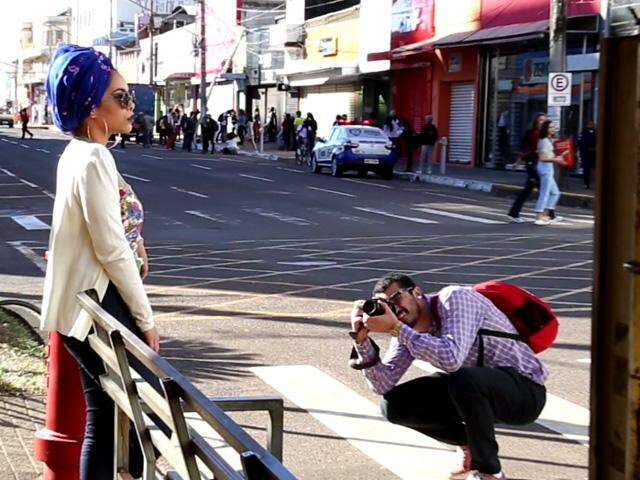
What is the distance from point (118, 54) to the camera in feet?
294

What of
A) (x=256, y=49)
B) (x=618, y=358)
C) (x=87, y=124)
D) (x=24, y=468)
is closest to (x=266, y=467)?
(x=618, y=358)

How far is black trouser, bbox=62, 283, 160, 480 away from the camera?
3.76m

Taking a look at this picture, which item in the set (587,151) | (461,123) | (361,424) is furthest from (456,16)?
(361,424)

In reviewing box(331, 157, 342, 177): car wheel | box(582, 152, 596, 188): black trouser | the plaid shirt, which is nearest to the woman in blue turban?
the plaid shirt

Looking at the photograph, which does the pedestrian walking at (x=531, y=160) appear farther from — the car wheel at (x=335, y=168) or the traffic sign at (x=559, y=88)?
the car wheel at (x=335, y=168)

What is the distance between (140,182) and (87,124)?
2356 centimetres

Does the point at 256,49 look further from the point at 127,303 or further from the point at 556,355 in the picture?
the point at 127,303

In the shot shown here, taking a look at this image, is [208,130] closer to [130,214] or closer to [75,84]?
[130,214]

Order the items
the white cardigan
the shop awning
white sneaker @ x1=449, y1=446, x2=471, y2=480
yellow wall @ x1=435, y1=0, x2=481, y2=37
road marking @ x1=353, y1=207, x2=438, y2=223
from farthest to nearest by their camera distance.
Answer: yellow wall @ x1=435, y1=0, x2=481, y2=37
the shop awning
road marking @ x1=353, y1=207, x2=438, y2=223
white sneaker @ x1=449, y1=446, x2=471, y2=480
the white cardigan

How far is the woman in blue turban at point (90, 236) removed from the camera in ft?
12.0

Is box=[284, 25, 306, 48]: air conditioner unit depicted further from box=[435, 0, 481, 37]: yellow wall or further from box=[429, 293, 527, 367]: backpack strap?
box=[429, 293, 527, 367]: backpack strap

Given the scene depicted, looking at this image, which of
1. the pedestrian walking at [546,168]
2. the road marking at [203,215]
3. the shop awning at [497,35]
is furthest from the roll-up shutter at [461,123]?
the road marking at [203,215]

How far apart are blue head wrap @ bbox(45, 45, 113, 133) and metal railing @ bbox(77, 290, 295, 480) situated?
644mm

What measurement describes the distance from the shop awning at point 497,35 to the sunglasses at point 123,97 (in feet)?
82.4
